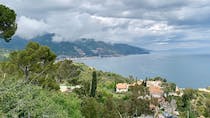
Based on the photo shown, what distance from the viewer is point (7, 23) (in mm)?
14234

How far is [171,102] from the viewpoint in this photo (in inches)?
1916

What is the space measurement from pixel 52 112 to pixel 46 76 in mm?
13678

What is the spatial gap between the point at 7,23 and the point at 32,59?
235 inches

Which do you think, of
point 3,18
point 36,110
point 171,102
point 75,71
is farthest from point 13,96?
point 171,102

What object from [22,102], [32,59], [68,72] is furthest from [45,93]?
[68,72]

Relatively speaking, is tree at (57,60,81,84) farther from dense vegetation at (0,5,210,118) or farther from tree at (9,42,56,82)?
tree at (9,42,56,82)

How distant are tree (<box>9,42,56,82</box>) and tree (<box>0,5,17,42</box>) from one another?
5434 mm

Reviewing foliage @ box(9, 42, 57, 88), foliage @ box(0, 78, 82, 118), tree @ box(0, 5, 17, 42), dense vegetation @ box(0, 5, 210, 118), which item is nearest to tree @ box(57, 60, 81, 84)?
dense vegetation @ box(0, 5, 210, 118)

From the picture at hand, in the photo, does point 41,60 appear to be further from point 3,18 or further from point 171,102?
point 171,102

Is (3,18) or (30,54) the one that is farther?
(30,54)

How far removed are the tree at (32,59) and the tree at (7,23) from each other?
5434 mm

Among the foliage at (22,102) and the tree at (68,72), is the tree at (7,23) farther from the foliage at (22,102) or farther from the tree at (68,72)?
the tree at (68,72)

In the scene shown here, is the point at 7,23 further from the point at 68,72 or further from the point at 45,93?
the point at 68,72

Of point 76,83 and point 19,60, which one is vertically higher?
point 19,60
